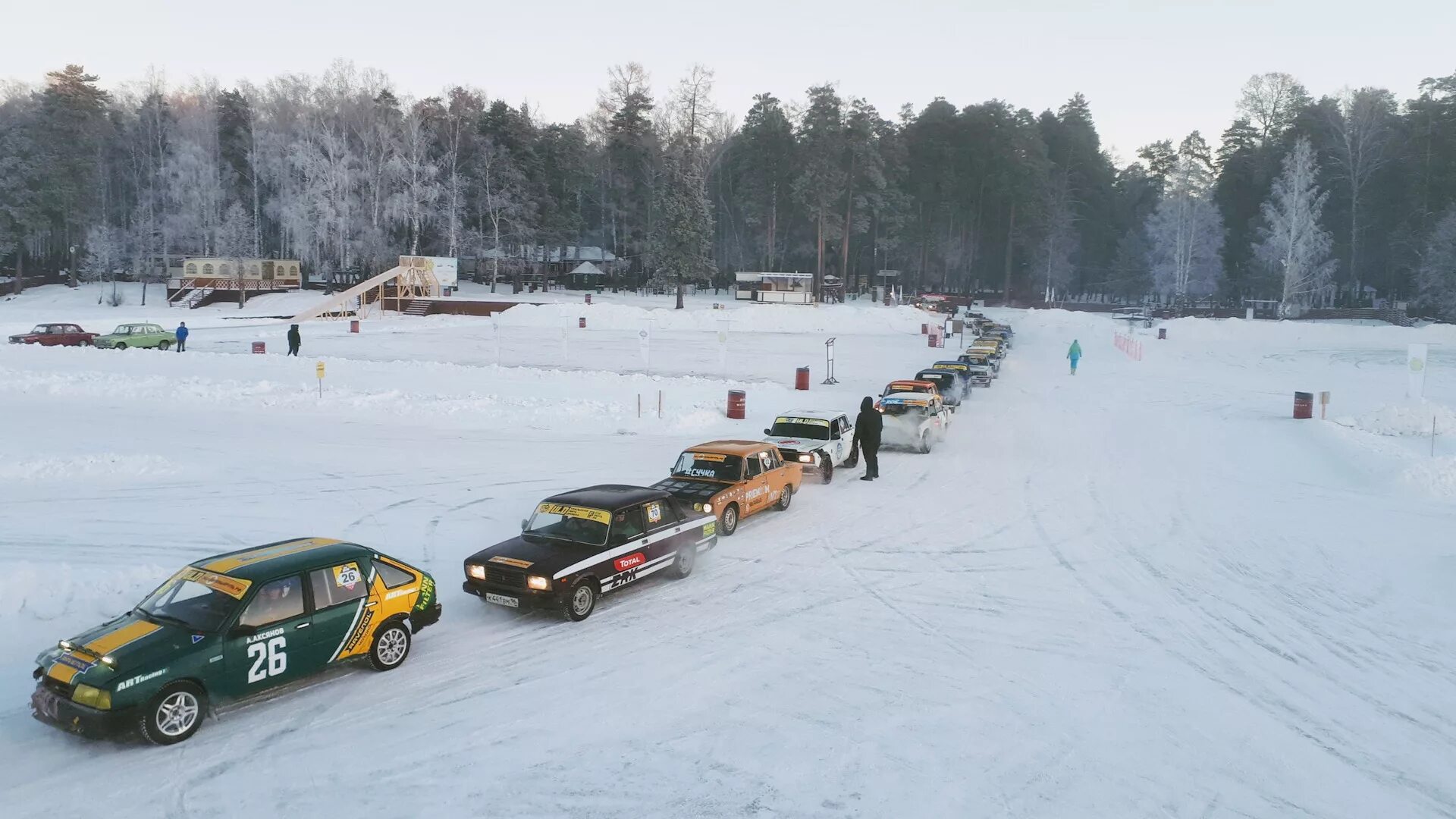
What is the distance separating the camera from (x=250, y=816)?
21.3ft

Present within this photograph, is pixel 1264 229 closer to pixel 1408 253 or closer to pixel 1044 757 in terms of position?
pixel 1408 253

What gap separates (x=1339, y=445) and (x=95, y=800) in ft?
84.3

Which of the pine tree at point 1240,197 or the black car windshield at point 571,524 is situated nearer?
the black car windshield at point 571,524

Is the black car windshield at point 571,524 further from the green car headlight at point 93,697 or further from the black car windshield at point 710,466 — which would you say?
the green car headlight at point 93,697

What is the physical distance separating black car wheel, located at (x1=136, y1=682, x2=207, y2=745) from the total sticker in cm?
150

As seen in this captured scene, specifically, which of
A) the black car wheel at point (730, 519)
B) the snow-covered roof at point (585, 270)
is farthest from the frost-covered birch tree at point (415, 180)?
the black car wheel at point (730, 519)

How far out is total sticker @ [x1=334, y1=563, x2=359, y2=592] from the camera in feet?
28.5

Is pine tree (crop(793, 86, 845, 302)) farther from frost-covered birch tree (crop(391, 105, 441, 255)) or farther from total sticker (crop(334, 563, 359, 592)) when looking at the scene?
total sticker (crop(334, 563, 359, 592))

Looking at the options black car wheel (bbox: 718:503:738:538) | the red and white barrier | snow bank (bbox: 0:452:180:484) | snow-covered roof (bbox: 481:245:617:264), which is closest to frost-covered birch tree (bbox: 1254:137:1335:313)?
the red and white barrier

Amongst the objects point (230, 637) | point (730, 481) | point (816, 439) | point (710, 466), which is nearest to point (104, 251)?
point (816, 439)

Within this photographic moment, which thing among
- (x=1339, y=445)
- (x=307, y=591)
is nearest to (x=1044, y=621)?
(x=307, y=591)

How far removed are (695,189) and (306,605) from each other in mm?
69567

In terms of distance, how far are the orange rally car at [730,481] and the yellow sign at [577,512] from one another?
2.55 metres

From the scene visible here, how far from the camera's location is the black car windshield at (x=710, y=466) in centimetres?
1488
